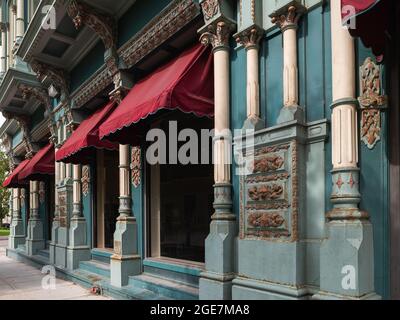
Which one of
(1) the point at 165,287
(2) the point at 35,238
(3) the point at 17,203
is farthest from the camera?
(3) the point at 17,203

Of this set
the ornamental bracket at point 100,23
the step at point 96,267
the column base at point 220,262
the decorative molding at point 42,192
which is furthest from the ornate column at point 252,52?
the decorative molding at point 42,192

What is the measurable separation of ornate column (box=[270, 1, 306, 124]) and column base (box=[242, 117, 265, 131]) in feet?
1.05

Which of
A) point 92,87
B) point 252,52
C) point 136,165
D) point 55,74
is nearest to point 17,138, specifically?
point 55,74

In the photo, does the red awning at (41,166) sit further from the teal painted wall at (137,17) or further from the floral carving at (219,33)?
the floral carving at (219,33)

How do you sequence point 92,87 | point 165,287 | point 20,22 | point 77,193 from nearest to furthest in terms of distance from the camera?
1. point 165,287
2. point 92,87
3. point 77,193
4. point 20,22

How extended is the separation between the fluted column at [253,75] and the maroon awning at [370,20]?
1.52 meters

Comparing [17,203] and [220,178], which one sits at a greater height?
[220,178]

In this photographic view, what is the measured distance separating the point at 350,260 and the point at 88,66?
813 centimetres

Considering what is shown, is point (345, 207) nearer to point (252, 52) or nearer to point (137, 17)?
point (252, 52)

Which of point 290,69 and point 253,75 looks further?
point 253,75

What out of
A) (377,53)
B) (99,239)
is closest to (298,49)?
(377,53)

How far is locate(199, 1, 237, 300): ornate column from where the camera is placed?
496cm

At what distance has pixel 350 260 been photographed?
3.59 metres

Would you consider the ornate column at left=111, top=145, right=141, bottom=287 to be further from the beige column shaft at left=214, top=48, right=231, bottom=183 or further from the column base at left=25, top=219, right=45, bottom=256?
the column base at left=25, top=219, right=45, bottom=256
